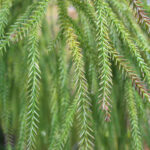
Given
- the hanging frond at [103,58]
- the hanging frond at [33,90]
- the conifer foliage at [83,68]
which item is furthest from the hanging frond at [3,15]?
the hanging frond at [103,58]

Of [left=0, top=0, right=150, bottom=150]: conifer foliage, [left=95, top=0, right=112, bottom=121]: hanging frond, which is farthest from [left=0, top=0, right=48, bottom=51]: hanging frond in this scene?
[left=95, top=0, right=112, bottom=121]: hanging frond

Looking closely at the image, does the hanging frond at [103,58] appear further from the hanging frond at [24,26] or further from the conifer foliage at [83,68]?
the hanging frond at [24,26]

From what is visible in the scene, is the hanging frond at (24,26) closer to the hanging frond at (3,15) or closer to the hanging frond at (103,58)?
the hanging frond at (3,15)

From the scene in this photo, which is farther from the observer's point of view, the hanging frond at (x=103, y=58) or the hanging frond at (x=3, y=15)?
the hanging frond at (x=3, y=15)

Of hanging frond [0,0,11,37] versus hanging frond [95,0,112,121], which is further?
hanging frond [0,0,11,37]

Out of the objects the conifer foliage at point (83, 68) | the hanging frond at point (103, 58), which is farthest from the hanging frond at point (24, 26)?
the hanging frond at point (103, 58)

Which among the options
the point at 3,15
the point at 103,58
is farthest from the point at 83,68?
the point at 3,15

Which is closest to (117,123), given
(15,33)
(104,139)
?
(104,139)

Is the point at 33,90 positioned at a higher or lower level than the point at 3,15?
lower

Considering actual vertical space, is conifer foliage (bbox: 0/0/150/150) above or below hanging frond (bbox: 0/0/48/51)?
below

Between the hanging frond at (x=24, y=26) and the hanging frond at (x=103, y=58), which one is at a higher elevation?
the hanging frond at (x=24, y=26)

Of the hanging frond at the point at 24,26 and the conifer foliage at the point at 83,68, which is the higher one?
the hanging frond at the point at 24,26

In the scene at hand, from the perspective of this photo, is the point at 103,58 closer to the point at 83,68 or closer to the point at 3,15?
the point at 83,68

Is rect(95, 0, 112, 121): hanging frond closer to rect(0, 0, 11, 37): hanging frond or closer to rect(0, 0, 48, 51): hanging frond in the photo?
rect(0, 0, 48, 51): hanging frond
